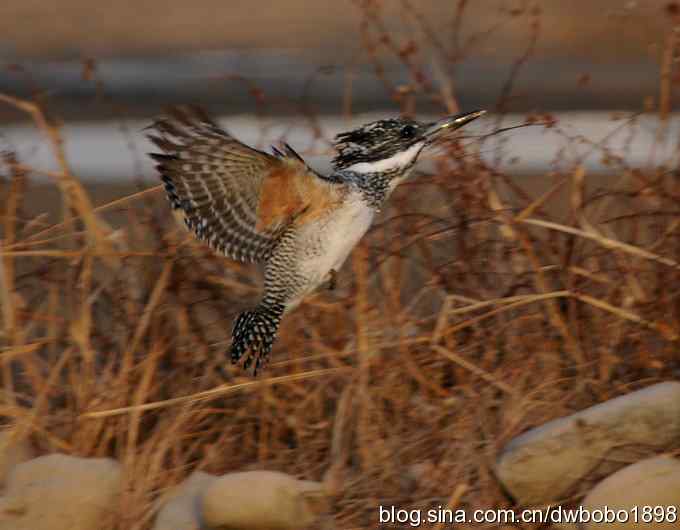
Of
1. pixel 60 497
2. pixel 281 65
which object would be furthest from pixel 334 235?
pixel 281 65

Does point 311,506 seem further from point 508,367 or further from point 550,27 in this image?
point 550,27

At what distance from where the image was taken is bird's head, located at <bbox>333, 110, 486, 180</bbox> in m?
4.24

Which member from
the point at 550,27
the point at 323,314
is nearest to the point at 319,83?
the point at 550,27

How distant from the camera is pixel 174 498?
3984 mm

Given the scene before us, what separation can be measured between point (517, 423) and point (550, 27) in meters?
11.6

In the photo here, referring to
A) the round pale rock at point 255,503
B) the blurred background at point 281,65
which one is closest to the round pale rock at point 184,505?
the round pale rock at point 255,503

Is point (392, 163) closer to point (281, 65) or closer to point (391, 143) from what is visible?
point (391, 143)

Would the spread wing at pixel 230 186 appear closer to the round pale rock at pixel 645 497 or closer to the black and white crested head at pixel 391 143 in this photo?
the black and white crested head at pixel 391 143

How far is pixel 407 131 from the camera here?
4.28 metres

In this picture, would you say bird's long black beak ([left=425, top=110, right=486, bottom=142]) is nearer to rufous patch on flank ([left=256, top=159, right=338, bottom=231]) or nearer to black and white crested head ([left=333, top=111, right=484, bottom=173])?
black and white crested head ([left=333, top=111, right=484, bottom=173])

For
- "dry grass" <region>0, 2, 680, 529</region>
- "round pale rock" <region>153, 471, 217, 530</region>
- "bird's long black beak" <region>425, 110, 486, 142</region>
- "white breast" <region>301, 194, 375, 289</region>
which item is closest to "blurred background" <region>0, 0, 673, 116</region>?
"dry grass" <region>0, 2, 680, 529</region>

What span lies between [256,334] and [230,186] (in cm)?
47

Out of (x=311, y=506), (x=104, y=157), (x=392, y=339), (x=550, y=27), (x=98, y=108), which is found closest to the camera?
(x=311, y=506)

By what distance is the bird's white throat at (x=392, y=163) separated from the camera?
4.24 meters
